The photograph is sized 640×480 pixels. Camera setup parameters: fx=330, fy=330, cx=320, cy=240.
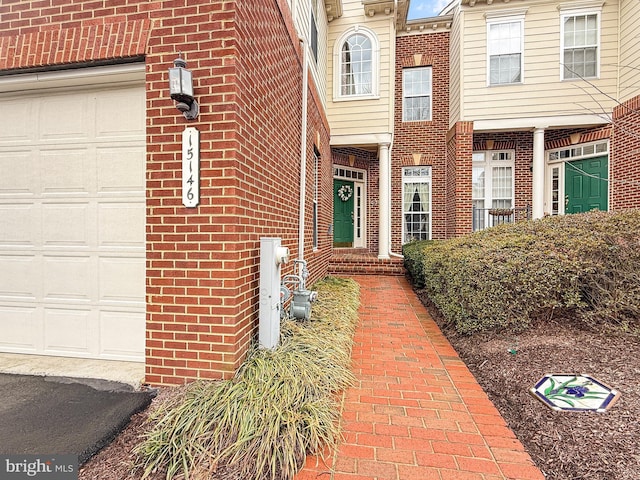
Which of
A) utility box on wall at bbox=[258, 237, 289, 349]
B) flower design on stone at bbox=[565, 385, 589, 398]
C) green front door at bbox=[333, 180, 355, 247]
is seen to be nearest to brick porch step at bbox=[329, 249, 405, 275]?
green front door at bbox=[333, 180, 355, 247]

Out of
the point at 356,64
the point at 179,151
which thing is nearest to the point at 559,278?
the point at 179,151

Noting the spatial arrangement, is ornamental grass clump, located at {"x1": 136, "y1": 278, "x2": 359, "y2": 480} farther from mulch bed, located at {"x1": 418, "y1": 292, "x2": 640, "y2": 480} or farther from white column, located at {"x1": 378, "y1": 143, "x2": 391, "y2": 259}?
white column, located at {"x1": 378, "y1": 143, "x2": 391, "y2": 259}

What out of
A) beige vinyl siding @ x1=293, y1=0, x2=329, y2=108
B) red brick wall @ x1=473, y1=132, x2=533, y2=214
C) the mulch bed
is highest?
beige vinyl siding @ x1=293, y1=0, x2=329, y2=108

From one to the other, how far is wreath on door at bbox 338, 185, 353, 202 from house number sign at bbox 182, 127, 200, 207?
25.7 feet

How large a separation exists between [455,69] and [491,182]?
3252 mm

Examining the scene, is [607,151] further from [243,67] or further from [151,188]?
[151,188]

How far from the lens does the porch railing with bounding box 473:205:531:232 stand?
28.4 ft

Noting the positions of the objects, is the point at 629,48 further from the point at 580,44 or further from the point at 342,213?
the point at 342,213

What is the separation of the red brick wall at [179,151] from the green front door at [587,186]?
8662 mm

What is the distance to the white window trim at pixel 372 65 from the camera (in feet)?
28.2

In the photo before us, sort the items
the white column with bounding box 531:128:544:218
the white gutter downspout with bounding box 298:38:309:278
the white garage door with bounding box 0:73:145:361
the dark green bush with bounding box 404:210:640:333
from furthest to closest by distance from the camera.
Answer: the white column with bounding box 531:128:544:218, the white gutter downspout with bounding box 298:38:309:278, the dark green bush with bounding box 404:210:640:333, the white garage door with bounding box 0:73:145:361

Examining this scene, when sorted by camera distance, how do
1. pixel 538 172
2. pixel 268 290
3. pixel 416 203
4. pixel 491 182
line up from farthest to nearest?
pixel 416 203, pixel 491 182, pixel 538 172, pixel 268 290

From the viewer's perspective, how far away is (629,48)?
754 cm

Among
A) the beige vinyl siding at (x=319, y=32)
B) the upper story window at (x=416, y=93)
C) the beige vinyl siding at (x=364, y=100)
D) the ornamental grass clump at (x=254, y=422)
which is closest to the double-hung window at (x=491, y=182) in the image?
the upper story window at (x=416, y=93)
